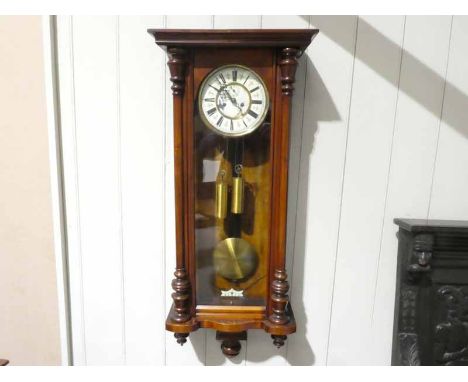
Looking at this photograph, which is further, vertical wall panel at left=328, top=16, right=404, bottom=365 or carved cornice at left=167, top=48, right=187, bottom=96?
vertical wall panel at left=328, top=16, right=404, bottom=365

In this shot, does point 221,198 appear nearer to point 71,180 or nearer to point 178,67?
point 178,67

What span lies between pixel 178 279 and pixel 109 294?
25 centimetres

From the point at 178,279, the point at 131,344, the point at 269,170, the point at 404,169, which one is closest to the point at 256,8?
the point at 269,170

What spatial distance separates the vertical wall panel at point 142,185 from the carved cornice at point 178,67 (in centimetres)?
13

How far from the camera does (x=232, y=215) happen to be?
2.30ft

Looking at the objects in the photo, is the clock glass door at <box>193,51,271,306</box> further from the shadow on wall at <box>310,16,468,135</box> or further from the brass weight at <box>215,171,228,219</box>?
the shadow on wall at <box>310,16,468,135</box>

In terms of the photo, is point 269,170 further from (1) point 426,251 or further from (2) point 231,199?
(1) point 426,251

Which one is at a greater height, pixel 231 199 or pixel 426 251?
pixel 231 199

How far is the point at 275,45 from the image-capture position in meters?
0.59

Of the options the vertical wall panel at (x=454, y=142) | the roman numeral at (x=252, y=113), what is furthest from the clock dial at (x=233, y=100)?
the vertical wall panel at (x=454, y=142)

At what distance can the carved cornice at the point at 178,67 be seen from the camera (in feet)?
1.96

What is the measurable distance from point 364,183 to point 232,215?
1.12 feet

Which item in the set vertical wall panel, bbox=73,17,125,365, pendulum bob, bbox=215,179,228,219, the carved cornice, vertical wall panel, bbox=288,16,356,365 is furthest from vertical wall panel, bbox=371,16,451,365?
vertical wall panel, bbox=73,17,125,365

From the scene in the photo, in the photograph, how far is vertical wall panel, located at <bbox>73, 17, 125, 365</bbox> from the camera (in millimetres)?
721
